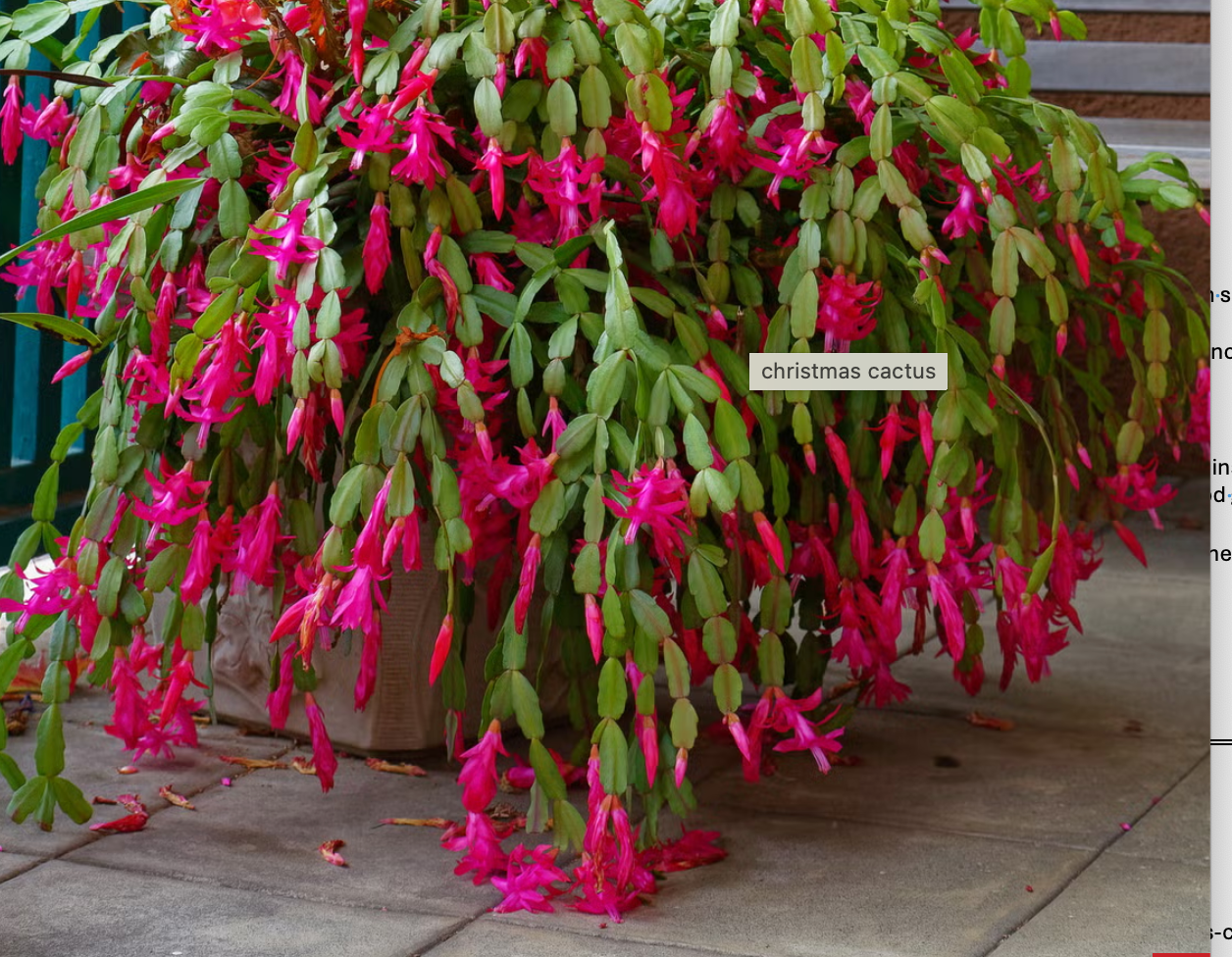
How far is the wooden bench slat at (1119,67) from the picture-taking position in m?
3.48

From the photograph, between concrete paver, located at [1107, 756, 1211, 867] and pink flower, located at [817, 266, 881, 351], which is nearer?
pink flower, located at [817, 266, 881, 351]

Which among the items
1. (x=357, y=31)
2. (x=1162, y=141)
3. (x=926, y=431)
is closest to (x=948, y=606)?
(x=926, y=431)

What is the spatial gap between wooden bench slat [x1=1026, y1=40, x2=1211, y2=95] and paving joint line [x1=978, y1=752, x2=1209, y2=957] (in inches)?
68.6

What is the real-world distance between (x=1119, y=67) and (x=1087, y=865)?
2189mm

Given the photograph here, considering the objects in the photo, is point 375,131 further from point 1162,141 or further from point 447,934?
point 1162,141

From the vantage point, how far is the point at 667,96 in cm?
157

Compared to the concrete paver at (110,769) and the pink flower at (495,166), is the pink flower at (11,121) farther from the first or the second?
the concrete paver at (110,769)

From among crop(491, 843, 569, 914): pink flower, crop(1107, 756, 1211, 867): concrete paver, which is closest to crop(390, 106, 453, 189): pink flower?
crop(491, 843, 569, 914): pink flower

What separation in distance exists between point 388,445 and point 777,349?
16.5 inches

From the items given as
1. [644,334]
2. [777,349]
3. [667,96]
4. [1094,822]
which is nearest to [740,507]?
[777,349]

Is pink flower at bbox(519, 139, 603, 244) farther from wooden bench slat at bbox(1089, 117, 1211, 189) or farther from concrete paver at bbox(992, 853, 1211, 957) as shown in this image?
wooden bench slat at bbox(1089, 117, 1211, 189)

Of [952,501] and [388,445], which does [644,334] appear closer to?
[388,445]

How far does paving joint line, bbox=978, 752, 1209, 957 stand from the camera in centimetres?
163

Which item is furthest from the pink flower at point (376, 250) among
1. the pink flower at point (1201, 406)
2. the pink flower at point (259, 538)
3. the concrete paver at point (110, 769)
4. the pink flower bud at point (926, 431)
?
the pink flower at point (1201, 406)
